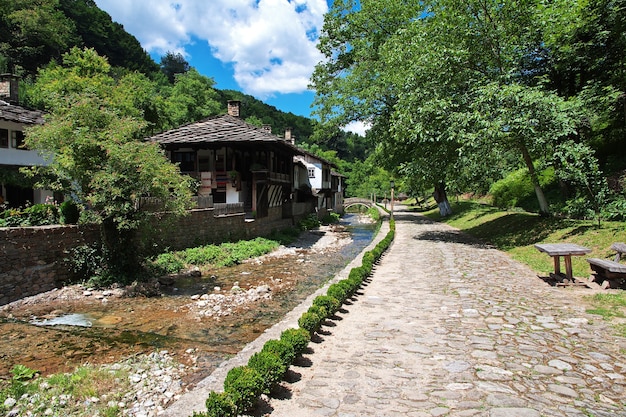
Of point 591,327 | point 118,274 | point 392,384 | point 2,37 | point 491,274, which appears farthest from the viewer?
point 2,37

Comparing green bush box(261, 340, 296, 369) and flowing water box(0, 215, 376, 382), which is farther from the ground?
green bush box(261, 340, 296, 369)

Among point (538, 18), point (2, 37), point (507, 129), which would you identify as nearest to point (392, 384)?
point (507, 129)

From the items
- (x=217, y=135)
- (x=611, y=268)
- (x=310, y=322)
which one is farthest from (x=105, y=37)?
(x=611, y=268)

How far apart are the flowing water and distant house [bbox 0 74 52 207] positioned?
32.1 feet

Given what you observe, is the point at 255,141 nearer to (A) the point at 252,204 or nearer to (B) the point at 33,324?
(A) the point at 252,204

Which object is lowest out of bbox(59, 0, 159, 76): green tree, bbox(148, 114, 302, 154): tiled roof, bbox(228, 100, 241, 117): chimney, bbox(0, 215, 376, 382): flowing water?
bbox(0, 215, 376, 382): flowing water

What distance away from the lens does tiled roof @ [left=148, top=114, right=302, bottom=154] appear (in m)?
21.2

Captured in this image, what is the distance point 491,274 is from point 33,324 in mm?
12396

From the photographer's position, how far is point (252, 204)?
75.5 ft

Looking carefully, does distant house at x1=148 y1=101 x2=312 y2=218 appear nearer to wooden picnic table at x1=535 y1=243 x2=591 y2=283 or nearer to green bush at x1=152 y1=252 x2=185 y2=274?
green bush at x1=152 y1=252 x2=185 y2=274

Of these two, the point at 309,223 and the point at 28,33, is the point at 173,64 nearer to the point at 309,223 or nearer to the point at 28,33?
the point at 28,33

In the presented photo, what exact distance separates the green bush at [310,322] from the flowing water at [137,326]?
1.97 metres

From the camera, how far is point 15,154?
61.9 ft

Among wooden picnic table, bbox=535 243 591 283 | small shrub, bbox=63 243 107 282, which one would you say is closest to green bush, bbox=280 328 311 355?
wooden picnic table, bbox=535 243 591 283
